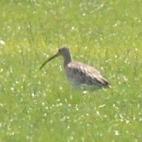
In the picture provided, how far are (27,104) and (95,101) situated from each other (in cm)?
118

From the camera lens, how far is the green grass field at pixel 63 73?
15.7 meters

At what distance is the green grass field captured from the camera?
1567cm

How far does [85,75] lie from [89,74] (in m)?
0.09

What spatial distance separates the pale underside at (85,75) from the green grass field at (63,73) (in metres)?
0.17

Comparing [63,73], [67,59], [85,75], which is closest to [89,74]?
[85,75]

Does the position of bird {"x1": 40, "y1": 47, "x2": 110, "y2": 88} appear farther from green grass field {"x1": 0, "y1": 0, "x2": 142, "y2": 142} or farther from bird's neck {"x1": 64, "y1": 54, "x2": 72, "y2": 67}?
green grass field {"x1": 0, "y1": 0, "x2": 142, "y2": 142}

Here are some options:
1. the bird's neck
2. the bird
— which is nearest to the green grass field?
the bird

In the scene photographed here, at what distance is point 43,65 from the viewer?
20.4 m

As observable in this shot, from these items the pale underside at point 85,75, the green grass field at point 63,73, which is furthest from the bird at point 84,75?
the green grass field at point 63,73

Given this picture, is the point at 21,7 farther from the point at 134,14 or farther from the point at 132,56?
the point at 132,56

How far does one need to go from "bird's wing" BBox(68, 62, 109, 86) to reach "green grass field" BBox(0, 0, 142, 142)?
197 millimetres

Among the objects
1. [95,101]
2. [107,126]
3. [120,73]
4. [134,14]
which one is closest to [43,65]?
[120,73]

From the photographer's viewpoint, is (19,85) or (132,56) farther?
(132,56)

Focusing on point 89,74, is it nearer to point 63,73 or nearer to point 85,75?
point 85,75
